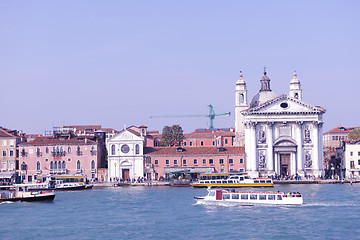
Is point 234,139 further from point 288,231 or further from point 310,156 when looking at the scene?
point 288,231

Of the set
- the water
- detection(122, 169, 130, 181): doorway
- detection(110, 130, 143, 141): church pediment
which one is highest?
detection(110, 130, 143, 141): church pediment

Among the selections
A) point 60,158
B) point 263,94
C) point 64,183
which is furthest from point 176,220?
point 263,94

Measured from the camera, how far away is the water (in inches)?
1373

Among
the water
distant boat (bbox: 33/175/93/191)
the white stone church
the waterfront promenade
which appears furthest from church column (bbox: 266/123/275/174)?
the water

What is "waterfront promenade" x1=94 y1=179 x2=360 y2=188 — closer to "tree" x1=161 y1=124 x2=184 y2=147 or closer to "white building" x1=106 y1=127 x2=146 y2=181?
"white building" x1=106 y1=127 x2=146 y2=181

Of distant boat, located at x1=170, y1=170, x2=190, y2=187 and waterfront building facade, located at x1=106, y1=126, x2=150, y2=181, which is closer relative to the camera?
distant boat, located at x1=170, y1=170, x2=190, y2=187

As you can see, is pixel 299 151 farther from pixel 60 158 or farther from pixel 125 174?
pixel 60 158

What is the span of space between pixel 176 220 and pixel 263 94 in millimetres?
57210

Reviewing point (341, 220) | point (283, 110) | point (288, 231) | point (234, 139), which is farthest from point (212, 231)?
point (234, 139)

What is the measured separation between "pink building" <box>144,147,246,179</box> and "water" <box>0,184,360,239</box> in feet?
93.8

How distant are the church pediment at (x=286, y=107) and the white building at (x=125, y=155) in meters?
14.9

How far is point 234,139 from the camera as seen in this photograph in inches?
4008

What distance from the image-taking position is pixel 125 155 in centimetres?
8181

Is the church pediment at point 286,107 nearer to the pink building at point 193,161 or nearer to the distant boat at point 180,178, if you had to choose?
the pink building at point 193,161
